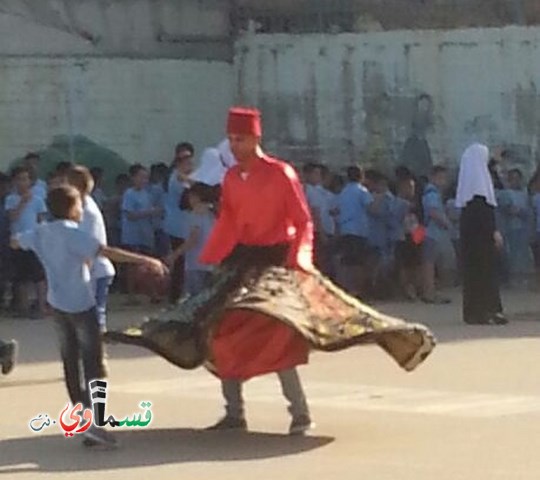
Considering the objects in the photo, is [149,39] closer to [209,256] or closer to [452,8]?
[452,8]

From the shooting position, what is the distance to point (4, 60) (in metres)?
25.0

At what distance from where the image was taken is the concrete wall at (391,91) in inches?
1002

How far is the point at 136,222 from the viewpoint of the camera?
22.2m

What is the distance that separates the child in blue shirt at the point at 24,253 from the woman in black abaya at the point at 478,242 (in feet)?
14.4

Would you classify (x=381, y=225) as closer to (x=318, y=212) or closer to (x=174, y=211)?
(x=318, y=212)

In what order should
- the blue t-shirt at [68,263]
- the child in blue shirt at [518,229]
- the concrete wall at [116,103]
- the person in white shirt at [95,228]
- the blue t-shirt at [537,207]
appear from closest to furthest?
the blue t-shirt at [68,263], the person in white shirt at [95,228], the blue t-shirt at [537,207], the child in blue shirt at [518,229], the concrete wall at [116,103]

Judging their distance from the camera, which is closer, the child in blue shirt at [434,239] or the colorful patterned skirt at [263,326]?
the colorful patterned skirt at [263,326]

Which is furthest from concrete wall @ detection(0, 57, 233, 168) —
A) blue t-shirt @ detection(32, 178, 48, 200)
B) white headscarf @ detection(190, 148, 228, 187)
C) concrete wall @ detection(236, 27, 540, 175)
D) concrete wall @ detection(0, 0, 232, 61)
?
white headscarf @ detection(190, 148, 228, 187)

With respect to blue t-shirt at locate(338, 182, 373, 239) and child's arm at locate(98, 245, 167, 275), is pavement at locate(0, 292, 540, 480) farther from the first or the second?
blue t-shirt at locate(338, 182, 373, 239)

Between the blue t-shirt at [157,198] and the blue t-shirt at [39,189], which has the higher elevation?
the blue t-shirt at [39,189]

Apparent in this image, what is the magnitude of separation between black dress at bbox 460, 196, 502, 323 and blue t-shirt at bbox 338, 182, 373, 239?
2946 millimetres

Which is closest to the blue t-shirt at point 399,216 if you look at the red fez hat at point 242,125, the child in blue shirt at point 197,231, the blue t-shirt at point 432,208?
the blue t-shirt at point 432,208

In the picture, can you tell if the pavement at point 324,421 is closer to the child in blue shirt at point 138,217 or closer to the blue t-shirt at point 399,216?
the child in blue shirt at point 138,217

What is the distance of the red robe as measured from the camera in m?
11.4
